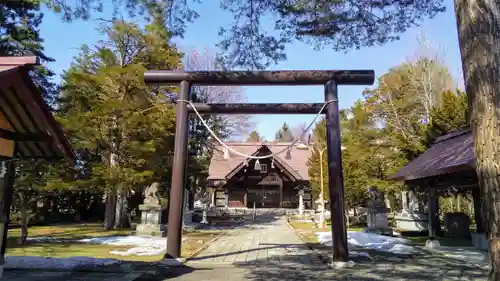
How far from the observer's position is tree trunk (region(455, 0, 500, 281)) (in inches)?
122

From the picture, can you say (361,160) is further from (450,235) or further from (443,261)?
(443,261)

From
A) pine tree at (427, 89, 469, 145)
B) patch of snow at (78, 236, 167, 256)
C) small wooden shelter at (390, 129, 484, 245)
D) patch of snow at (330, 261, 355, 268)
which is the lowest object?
patch of snow at (78, 236, 167, 256)

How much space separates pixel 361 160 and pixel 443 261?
10.7 meters

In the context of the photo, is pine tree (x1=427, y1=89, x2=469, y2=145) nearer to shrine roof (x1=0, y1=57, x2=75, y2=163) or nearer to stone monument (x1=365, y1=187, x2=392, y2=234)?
stone monument (x1=365, y1=187, x2=392, y2=234)

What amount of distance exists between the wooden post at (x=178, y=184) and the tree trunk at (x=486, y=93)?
6.04 meters

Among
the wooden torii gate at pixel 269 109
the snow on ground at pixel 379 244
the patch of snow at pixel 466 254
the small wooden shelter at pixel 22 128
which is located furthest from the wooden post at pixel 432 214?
the small wooden shelter at pixel 22 128

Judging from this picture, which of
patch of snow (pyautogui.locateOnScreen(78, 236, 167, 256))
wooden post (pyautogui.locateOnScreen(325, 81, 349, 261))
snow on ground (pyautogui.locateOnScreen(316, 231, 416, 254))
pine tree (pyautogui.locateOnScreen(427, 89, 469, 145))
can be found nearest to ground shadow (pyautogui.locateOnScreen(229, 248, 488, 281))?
wooden post (pyautogui.locateOnScreen(325, 81, 349, 261))

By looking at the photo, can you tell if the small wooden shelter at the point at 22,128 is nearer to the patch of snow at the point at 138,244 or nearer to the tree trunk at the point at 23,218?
the patch of snow at the point at 138,244

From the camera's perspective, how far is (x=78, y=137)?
1569 cm

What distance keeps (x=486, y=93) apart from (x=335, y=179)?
4.72m

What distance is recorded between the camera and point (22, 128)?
18.6 ft

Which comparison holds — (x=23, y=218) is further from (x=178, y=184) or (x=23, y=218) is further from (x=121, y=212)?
(x=121, y=212)

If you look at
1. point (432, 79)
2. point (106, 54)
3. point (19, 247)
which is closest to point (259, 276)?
point (19, 247)

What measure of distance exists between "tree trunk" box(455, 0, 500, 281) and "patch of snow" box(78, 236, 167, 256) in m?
8.52
